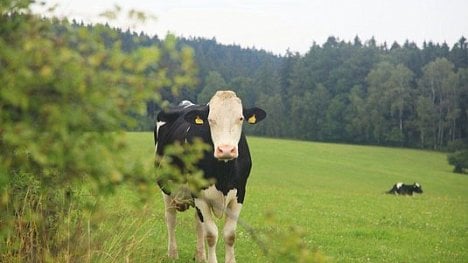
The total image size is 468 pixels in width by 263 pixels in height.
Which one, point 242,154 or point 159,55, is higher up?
point 159,55

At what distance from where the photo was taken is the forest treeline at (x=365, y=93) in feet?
299

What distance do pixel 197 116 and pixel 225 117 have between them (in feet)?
2.01

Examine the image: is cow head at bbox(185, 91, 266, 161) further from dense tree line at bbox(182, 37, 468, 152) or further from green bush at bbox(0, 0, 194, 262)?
dense tree line at bbox(182, 37, 468, 152)

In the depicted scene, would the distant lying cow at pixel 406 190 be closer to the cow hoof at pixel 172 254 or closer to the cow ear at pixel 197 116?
the cow hoof at pixel 172 254

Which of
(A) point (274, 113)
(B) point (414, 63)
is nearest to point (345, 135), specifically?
(A) point (274, 113)

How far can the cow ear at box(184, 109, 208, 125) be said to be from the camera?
838 cm

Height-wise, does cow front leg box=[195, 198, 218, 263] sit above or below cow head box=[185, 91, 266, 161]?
below

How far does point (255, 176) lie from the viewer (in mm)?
41031

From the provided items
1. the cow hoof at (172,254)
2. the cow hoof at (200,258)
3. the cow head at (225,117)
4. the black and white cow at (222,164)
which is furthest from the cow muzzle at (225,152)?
the cow hoof at (172,254)

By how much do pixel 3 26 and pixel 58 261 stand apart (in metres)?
2.78

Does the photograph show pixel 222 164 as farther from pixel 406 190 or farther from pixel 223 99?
pixel 406 190

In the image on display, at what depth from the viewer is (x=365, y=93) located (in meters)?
113

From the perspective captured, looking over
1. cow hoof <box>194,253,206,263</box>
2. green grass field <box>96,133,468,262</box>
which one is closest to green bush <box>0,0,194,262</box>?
green grass field <box>96,133,468,262</box>

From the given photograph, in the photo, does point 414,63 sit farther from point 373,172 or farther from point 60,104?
→ point 60,104
